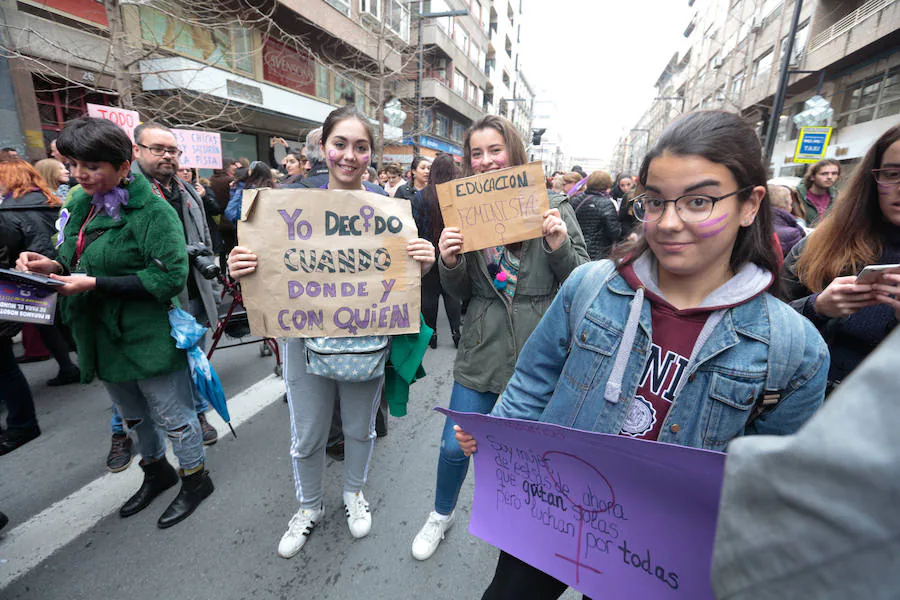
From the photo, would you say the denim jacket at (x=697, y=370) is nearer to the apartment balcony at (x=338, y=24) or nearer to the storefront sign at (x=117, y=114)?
the storefront sign at (x=117, y=114)

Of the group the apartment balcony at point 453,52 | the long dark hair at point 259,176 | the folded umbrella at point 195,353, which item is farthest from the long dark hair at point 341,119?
the apartment balcony at point 453,52

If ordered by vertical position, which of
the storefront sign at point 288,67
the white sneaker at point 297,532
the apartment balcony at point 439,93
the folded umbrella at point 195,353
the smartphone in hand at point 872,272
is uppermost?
the apartment balcony at point 439,93

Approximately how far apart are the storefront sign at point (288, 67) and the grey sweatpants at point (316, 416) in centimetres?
1633

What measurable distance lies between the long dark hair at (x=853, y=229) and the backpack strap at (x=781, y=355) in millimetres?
1066

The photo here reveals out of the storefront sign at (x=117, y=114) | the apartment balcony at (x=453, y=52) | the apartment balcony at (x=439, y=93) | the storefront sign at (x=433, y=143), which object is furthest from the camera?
the storefront sign at (x=433, y=143)

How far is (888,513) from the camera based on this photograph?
369mm

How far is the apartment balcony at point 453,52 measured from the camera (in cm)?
2467

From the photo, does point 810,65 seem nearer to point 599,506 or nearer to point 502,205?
point 502,205

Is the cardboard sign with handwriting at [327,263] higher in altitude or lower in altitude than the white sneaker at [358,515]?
higher

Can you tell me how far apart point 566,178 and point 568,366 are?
9095 millimetres

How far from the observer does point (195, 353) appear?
2453 mm

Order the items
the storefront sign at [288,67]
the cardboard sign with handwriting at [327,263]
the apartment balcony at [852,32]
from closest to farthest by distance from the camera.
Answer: the cardboard sign with handwriting at [327,263] → the apartment balcony at [852,32] → the storefront sign at [288,67]

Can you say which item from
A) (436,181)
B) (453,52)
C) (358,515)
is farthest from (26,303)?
(453,52)

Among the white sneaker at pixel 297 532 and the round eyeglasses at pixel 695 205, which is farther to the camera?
the white sneaker at pixel 297 532
